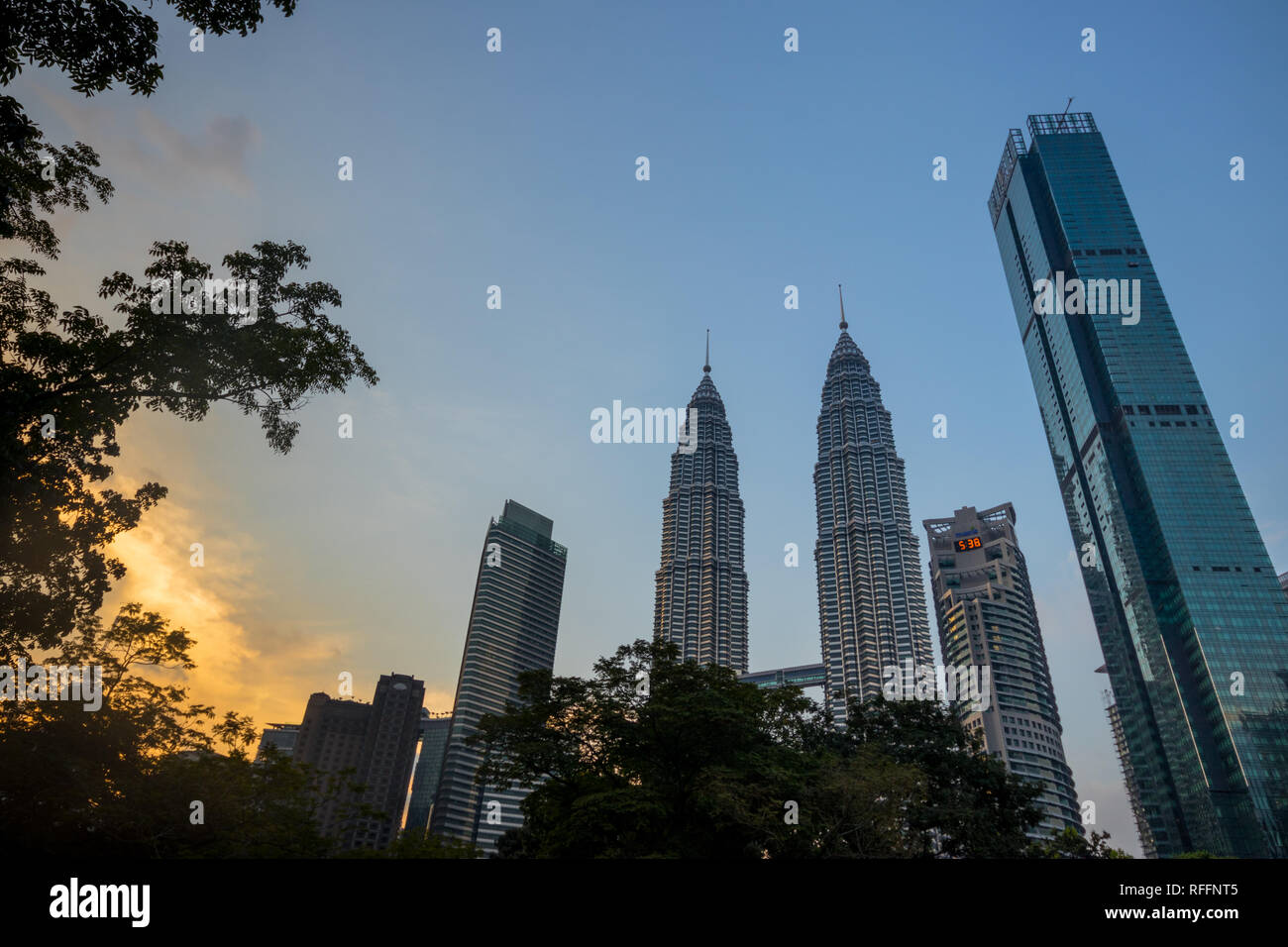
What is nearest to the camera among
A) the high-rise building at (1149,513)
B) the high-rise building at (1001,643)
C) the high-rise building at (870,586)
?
the high-rise building at (1149,513)

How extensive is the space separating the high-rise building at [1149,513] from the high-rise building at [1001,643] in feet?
48.1

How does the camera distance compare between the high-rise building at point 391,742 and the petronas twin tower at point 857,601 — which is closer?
the high-rise building at point 391,742

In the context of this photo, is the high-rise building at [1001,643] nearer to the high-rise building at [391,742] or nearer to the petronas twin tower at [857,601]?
the petronas twin tower at [857,601]

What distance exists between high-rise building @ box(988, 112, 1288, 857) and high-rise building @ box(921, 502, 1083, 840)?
48.1 ft

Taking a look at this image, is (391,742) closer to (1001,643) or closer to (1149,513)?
(1001,643)

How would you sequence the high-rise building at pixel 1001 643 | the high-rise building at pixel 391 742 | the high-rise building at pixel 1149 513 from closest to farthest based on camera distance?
1. the high-rise building at pixel 1149 513
2. the high-rise building at pixel 1001 643
3. the high-rise building at pixel 391 742

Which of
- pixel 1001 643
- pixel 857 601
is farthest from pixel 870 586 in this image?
pixel 1001 643

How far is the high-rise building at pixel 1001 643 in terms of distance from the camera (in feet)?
462

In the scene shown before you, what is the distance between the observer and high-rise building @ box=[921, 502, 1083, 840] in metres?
141

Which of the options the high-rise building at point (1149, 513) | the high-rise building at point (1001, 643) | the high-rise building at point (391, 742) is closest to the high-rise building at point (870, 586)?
the high-rise building at point (1001, 643)

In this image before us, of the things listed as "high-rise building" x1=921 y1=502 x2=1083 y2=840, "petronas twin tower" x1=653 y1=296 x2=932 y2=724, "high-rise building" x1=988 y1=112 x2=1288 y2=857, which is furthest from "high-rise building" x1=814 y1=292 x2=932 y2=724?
"high-rise building" x1=988 y1=112 x2=1288 y2=857

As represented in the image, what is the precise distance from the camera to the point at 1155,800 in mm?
126250

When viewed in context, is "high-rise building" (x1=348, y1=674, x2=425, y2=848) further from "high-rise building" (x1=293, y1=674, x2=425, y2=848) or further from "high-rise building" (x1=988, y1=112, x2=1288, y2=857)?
"high-rise building" (x1=988, y1=112, x2=1288, y2=857)
